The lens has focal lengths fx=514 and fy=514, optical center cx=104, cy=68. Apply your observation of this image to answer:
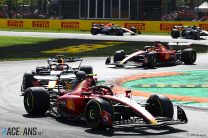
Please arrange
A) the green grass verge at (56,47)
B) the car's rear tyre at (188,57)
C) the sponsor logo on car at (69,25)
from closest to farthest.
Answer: the car's rear tyre at (188,57) → the green grass verge at (56,47) → the sponsor logo on car at (69,25)

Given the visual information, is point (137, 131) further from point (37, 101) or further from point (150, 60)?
point (150, 60)

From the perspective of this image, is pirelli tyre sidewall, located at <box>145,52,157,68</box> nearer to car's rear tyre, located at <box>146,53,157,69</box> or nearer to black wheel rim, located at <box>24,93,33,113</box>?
car's rear tyre, located at <box>146,53,157,69</box>

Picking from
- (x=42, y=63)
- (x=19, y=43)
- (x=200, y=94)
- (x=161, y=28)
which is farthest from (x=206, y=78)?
(x=161, y=28)

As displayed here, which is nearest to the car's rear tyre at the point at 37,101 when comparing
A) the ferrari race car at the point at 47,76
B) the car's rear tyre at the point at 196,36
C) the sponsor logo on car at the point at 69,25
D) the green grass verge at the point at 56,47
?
the ferrari race car at the point at 47,76

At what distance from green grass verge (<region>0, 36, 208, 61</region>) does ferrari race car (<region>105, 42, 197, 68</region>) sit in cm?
618

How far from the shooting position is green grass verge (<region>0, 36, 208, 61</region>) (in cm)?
3319

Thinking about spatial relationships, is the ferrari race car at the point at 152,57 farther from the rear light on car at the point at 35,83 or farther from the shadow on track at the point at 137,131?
the shadow on track at the point at 137,131

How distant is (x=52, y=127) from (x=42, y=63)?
1732 centimetres

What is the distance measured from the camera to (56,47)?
38000 millimetres

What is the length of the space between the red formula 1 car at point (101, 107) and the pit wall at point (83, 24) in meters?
44.7

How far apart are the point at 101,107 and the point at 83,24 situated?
52.3 m

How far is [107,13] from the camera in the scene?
76312mm

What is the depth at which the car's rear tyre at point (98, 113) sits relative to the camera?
34.1 ft

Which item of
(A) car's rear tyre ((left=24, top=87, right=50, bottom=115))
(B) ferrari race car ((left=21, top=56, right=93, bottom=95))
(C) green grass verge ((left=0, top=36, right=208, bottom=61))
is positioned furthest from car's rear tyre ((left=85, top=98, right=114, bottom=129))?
(C) green grass verge ((left=0, top=36, right=208, bottom=61))
